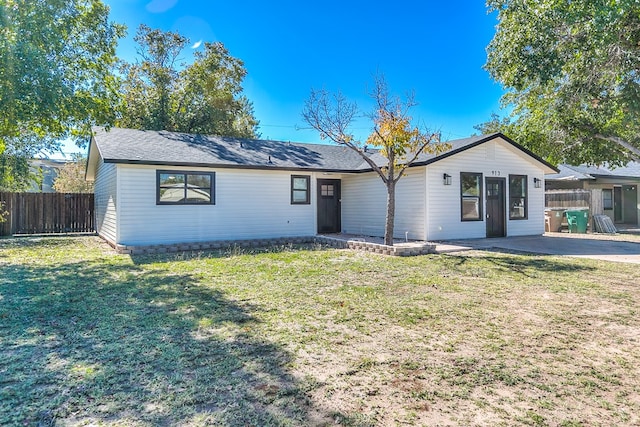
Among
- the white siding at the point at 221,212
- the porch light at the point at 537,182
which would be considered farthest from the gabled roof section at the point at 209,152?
the porch light at the point at 537,182

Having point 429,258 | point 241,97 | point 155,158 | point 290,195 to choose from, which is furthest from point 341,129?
point 241,97

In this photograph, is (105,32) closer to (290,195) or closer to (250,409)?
(290,195)

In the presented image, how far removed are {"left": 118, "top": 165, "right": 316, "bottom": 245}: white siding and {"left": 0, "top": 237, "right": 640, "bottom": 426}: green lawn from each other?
12.5ft

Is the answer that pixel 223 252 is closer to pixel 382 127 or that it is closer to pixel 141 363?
pixel 382 127

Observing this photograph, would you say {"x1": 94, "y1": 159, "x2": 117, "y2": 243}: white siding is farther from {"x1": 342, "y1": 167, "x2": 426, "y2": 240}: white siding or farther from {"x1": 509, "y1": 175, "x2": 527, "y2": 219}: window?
{"x1": 509, "y1": 175, "x2": 527, "y2": 219}: window

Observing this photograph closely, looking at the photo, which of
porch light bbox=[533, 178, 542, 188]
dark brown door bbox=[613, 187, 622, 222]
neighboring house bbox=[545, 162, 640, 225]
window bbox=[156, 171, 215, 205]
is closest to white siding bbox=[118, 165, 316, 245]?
window bbox=[156, 171, 215, 205]

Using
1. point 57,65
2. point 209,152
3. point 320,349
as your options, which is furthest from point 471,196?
point 57,65

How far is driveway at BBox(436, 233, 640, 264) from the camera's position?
Result: 924 cm

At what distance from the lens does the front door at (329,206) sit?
14445 millimetres

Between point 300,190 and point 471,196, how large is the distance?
5536 millimetres

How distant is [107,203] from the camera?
41.1 feet

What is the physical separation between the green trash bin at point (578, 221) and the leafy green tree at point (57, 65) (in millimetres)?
16652

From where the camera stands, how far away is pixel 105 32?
10.6 meters

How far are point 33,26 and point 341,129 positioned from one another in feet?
23.2
